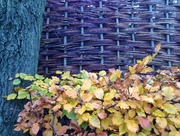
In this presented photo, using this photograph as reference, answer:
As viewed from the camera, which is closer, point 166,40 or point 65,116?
point 65,116

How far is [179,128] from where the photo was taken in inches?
37.2

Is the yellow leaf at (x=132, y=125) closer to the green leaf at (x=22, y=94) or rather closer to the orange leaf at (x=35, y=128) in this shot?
the orange leaf at (x=35, y=128)

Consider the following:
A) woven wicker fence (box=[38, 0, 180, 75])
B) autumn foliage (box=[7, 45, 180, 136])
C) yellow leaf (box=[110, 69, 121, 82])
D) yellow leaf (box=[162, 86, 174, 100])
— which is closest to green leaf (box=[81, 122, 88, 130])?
autumn foliage (box=[7, 45, 180, 136])

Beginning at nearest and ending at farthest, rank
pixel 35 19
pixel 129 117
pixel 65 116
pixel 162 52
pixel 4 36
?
pixel 129 117 < pixel 65 116 < pixel 4 36 < pixel 35 19 < pixel 162 52

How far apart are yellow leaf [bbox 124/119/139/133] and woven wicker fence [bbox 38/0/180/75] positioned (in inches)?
35.8

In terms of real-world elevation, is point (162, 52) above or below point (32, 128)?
above

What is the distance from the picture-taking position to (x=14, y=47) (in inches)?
46.3

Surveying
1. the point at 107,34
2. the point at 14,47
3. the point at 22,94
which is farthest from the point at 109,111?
the point at 107,34

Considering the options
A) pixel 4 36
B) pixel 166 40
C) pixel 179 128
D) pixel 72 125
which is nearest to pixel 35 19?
pixel 4 36

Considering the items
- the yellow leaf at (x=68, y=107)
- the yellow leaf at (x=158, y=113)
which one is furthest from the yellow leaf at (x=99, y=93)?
the yellow leaf at (x=158, y=113)

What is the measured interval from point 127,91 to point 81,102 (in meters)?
0.18

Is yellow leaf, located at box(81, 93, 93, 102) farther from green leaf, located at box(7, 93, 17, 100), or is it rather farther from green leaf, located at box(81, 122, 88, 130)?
green leaf, located at box(7, 93, 17, 100)

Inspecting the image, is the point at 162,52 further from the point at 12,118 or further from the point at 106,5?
the point at 12,118

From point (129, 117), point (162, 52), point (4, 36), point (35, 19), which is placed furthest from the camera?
point (162, 52)
